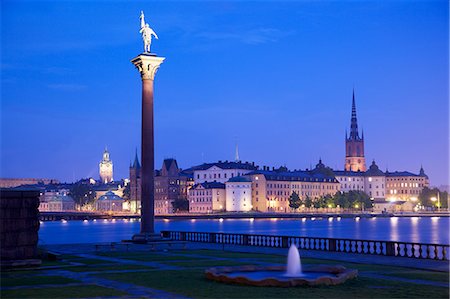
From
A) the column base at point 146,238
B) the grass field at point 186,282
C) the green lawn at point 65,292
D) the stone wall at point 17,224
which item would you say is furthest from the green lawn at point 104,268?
the column base at point 146,238

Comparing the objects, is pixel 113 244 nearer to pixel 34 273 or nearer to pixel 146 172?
pixel 146 172

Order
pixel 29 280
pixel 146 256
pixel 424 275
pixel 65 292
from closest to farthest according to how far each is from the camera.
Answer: pixel 65 292, pixel 29 280, pixel 424 275, pixel 146 256

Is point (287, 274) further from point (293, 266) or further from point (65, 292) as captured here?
point (65, 292)

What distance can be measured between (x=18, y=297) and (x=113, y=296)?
2.68m

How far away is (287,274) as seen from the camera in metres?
25.1

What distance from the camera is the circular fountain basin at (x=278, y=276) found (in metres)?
22.3

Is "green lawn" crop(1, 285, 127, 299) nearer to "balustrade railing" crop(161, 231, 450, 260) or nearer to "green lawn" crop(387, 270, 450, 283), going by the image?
"green lawn" crop(387, 270, 450, 283)

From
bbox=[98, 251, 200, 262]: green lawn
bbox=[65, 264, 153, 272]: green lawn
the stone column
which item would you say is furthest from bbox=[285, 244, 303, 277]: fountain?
the stone column

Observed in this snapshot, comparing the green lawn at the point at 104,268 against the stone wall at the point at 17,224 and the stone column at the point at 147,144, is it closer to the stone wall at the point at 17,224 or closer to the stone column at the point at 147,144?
the stone wall at the point at 17,224

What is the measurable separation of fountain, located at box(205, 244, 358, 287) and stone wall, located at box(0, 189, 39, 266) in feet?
26.0

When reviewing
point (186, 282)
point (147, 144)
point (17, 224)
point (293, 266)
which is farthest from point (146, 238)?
point (186, 282)

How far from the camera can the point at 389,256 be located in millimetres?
34406

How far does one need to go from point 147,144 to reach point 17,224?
1929 centimetres

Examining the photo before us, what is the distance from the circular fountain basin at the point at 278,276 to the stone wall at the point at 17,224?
792 cm
